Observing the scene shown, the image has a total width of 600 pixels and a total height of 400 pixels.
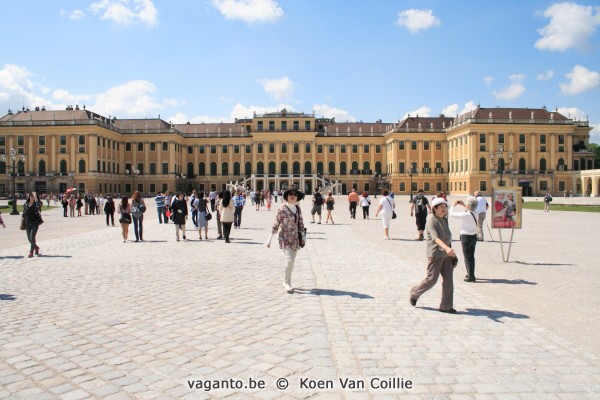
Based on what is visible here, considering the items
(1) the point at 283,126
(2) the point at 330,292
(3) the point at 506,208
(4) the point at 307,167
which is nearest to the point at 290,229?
(2) the point at 330,292

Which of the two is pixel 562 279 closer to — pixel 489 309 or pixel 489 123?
pixel 489 309

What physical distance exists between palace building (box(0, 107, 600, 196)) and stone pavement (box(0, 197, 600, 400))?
61.6m

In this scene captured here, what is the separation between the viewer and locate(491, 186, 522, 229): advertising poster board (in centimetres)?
1165

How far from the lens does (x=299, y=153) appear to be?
85625 millimetres

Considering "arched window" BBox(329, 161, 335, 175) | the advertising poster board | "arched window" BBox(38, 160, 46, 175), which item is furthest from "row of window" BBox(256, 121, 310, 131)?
the advertising poster board

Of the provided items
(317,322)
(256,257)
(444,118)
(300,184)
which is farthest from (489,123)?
(317,322)

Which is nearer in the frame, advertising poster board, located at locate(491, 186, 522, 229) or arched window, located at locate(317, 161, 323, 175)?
advertising poster board, located at locate(491, 186, 522, 229)

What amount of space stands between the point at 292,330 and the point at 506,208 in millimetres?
7678

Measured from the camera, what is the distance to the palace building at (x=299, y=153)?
69562mm

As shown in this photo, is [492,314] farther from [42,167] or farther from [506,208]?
[42,167]

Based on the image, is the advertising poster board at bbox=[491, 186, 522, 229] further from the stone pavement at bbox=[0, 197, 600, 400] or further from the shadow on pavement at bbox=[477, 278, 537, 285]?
the shadow on pavement at bbox=[477, 278, 537, 285]

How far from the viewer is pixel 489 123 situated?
69.2m

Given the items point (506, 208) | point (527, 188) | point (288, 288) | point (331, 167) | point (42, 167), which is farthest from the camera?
point (331, 167)

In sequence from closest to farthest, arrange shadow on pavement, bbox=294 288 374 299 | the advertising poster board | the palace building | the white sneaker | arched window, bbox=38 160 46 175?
shadow on pavement, bbox=294 288 374 299, the white sneaker, the advertising poster board, the palace building, arched window, bbox=38 160 46 175
